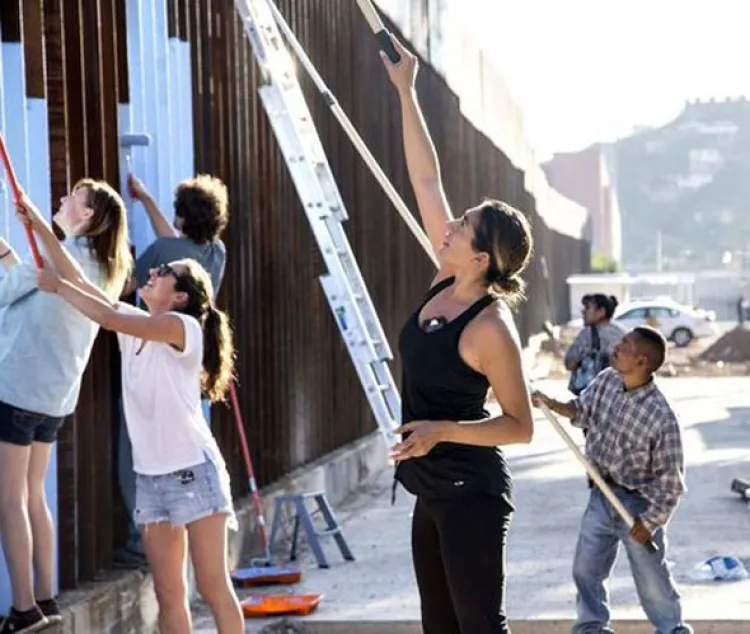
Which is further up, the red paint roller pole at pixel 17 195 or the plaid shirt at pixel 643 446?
the red paint roller pole at pixel 17 195

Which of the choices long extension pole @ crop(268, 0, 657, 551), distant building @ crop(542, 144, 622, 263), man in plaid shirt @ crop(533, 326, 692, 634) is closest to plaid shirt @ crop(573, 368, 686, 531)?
man in plaid shirt @ crop(533, 326, 692, 634)

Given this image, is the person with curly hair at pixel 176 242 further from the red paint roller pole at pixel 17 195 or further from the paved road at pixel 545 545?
the red paint roller pole at pixel 17 195

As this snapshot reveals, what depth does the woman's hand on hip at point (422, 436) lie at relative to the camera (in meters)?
5.34

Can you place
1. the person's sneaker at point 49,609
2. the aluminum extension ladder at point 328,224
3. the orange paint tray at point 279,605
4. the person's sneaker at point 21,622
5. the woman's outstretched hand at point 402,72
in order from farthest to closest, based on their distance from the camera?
the aluminum extension ladder at point 328,224 → the orange paint tray at point 279,605 → the person's sneaker at point 49,609 → the person's sneaker at point 21,622 → the woman's outstretched hand at point 402,72

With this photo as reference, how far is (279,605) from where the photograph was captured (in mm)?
8961

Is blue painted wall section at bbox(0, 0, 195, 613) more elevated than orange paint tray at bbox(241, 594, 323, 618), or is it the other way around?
blue painted wall section at bbox(0, 0, 195, 613)

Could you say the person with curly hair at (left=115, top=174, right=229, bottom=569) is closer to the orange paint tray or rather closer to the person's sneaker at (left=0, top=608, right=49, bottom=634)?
the orange paint tray

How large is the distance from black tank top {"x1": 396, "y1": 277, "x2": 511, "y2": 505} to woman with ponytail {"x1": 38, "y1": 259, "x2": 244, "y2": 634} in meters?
1.25

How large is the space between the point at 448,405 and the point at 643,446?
2.21 m

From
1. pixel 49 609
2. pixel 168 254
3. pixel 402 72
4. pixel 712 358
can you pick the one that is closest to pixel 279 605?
pixel 168 254

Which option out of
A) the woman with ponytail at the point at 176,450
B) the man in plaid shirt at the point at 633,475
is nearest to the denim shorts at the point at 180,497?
the woman with ponytail at the point at 176,450

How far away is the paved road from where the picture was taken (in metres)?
9.12

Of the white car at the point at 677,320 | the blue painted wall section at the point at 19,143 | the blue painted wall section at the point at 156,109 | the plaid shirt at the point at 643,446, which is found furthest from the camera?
the white car at the point at 677,320

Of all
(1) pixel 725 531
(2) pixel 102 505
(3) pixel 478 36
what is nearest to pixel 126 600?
(2) pixel 102 505
